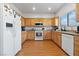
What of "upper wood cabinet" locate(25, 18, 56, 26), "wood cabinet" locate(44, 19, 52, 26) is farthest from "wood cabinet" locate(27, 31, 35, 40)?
"wood cabinet" locate(44, 19, 52, 26)

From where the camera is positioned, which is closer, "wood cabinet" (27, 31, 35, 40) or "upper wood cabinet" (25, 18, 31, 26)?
"wood cabinet" (27, 31, 35, 40)

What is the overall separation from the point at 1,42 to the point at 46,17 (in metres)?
8.07

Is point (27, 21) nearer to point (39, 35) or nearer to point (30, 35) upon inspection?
point (30, 35)

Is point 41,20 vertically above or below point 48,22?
above

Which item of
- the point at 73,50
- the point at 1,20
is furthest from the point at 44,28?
the point at 1,20

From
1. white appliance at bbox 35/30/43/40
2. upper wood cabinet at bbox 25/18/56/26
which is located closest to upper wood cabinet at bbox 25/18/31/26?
upper wood cabinet at bbox 25/18/56/26

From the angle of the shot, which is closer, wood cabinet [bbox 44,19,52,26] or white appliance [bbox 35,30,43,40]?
white appliance [bbox 35,30,43,40]

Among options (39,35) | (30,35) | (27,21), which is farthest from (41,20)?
(30,35)

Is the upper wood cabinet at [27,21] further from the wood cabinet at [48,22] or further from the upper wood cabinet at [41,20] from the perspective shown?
the wood cabinet at [48,22]

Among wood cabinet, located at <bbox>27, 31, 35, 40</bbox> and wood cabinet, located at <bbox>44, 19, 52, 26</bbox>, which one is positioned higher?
wood cabinet, located at <bbox>44, 19, 52, 26</bbox>

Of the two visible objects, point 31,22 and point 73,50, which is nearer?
point 73,50

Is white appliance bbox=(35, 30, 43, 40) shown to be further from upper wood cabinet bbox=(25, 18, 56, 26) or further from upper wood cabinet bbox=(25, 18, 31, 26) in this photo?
upper wood cabinet bbox=(25, 18, 31, 26)

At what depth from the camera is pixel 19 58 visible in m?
1.28

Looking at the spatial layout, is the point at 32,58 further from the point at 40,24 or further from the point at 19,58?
the point at 40,24
